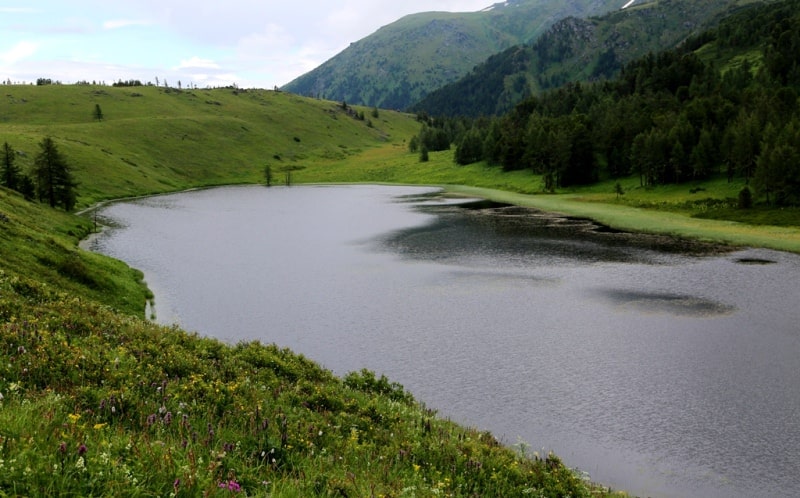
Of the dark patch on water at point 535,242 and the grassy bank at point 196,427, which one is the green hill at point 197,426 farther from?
the dark patch on water at point 535,242

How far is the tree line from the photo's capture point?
8856cm

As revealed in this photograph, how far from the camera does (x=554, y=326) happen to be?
1475 inches

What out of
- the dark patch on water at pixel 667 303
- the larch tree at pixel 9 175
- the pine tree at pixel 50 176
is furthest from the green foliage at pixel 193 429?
the pine tree at pixel 50 176

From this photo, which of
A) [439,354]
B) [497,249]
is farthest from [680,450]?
[497,249]

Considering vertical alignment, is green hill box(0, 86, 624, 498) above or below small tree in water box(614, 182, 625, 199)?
below

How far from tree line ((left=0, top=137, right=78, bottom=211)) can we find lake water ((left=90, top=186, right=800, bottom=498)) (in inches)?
880

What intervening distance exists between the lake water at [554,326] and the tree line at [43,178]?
73.3 feet

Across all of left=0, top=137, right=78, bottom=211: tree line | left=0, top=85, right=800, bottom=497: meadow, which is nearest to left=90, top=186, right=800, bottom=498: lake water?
left=0, top=85, right=800, bottom=497: meadow

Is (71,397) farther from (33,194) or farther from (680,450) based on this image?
(33,194)

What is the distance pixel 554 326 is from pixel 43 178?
9087 centimetres

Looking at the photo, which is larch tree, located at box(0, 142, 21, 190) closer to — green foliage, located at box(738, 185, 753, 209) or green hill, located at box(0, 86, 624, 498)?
green hill, located at box(0, 86, 624, 498)

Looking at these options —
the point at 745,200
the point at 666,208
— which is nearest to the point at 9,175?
the point at 666,208

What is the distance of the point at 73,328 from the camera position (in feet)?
53.0

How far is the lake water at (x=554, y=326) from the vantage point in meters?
22.3
